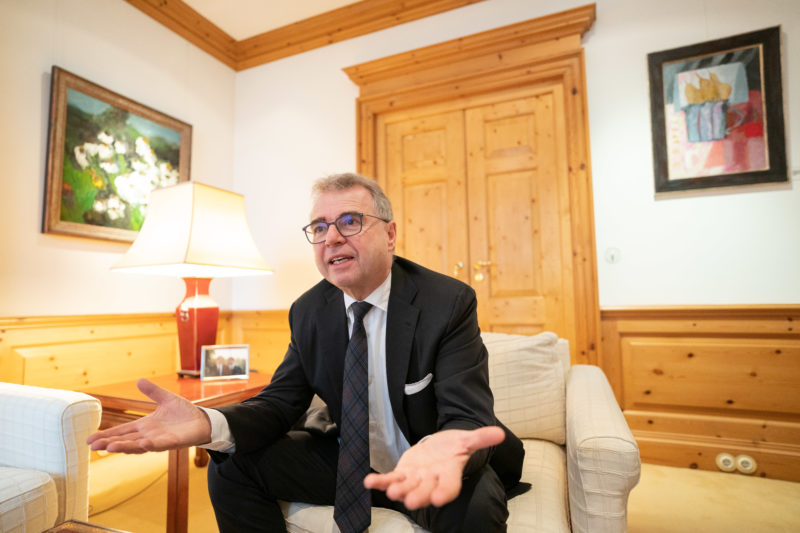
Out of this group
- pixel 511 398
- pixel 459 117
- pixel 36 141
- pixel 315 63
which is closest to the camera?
pixel 511 398

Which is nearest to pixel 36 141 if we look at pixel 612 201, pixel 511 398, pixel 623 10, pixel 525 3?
pixel 511 398

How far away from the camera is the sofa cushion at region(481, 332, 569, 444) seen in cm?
144

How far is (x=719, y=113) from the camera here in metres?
2.36

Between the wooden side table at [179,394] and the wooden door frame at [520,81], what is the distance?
6.14 ft

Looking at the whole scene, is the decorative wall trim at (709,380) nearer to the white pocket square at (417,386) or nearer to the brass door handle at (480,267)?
the brass door handle at (480,267)

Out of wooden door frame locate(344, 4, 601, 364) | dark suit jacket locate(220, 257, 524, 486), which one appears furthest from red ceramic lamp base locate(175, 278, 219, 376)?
wooden door frame locate(344, 4, 601, 364)

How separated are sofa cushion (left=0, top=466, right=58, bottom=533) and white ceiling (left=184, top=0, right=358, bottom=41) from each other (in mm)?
3215

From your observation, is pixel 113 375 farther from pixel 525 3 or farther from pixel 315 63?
pixel 525 3

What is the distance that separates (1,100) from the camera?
7.33 ft

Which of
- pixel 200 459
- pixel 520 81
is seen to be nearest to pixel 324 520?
pixel 200 459

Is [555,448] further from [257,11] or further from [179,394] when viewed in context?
[257,11]

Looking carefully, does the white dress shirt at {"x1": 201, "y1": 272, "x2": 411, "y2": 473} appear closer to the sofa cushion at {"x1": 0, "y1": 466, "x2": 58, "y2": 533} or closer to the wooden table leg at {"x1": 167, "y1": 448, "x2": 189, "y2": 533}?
the wooden table leg at {"x1": 167, "y1": 448, "x2": 189, "y2": 533}

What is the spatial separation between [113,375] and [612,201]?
10.7 ft

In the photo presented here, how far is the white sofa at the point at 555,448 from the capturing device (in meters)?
0.91
